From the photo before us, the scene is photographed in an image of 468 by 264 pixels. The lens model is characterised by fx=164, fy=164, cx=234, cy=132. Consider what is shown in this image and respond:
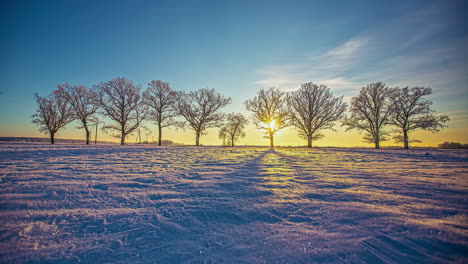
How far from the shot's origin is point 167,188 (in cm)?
397

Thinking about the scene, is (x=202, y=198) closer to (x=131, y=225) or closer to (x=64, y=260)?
(x=131, y=225)

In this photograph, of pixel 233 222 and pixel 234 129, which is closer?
pixel 233 222

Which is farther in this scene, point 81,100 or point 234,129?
point 234,129

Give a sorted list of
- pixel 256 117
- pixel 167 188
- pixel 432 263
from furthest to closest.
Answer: pixel 256 117
pixel 167 188
pixel 432 263

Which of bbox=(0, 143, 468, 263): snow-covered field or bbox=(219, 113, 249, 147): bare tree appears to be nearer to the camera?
bbox=(0, 143, 468, 263): snow-covered field

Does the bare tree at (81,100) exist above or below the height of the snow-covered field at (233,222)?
above

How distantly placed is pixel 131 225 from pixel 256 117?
71.1ft

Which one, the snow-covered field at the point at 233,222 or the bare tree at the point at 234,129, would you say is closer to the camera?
the snow-covered field at the point at 233,222

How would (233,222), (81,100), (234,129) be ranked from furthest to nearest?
1. (234,129)
2. (81,100)
3. (233,222)

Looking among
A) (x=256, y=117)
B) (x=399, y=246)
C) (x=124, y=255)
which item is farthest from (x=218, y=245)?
(x=256, y=117)

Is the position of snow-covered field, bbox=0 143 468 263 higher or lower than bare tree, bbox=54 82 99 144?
lower

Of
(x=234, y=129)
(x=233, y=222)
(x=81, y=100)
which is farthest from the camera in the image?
(x=234, y=129)

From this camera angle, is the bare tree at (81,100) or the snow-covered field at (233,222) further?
the bare tree at (81,100)

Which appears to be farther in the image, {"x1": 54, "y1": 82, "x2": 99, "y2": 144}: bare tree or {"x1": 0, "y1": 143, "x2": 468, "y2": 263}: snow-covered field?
{"x1": 54, "y1": 82, "x2": 99, "y2": 144}: bare tree
